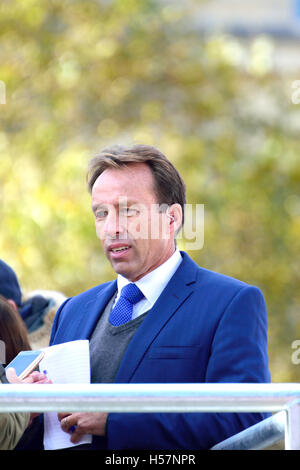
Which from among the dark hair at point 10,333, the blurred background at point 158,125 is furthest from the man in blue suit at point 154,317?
the blurred background at point 158,125

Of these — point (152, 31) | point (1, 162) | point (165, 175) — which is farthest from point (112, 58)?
point (165, 175)

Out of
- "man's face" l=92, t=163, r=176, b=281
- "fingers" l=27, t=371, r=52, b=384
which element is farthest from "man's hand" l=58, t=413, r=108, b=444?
"man's face" l=92, t=163, r=176, b=281

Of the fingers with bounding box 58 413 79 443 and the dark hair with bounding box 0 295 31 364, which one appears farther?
the dark hair with bounding box 0 295 31 364

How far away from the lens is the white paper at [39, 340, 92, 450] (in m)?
2.50

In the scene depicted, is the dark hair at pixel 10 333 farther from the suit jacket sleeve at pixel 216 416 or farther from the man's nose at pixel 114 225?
the suit jacket sleeve at pixel 216 416

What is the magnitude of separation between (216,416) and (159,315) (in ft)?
1.19

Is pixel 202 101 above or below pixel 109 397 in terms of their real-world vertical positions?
above

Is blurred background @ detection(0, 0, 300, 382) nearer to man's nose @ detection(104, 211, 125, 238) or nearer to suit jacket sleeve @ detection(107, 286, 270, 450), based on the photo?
man's nose @ detection(104, 211, 125, 238)

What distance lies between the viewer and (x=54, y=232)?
392 inches

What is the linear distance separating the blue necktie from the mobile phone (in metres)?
0.29

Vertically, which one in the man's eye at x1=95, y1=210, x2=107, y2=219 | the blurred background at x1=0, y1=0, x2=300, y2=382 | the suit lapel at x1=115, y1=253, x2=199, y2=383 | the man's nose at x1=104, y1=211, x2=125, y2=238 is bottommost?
the suit lapel at x1=115, y1=253, x2=199, y2=383

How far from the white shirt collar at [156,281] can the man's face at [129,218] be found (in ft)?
0.06
